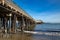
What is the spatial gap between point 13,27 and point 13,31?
715 millimetres

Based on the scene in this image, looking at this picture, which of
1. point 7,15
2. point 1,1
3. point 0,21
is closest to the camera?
point 1,1

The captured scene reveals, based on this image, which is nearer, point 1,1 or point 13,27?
point 1,1

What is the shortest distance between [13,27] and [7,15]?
80.6 inches

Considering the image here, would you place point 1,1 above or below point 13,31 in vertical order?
above

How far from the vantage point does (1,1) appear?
12664mm

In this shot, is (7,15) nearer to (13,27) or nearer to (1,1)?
(13,27)

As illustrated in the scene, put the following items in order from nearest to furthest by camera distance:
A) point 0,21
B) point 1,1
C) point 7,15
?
1. point 1,1
2. point 7,15
3. point 0,21

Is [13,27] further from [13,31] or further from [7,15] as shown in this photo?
[7,15]

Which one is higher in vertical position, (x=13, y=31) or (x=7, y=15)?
(x=7, y=15)

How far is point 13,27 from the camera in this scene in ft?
70.0

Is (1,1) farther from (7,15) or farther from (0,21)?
(0,21)

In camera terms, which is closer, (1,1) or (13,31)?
(1,1)

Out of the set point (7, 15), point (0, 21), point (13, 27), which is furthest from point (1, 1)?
point (0, 21)

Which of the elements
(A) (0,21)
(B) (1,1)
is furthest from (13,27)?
(A) (0,21)
